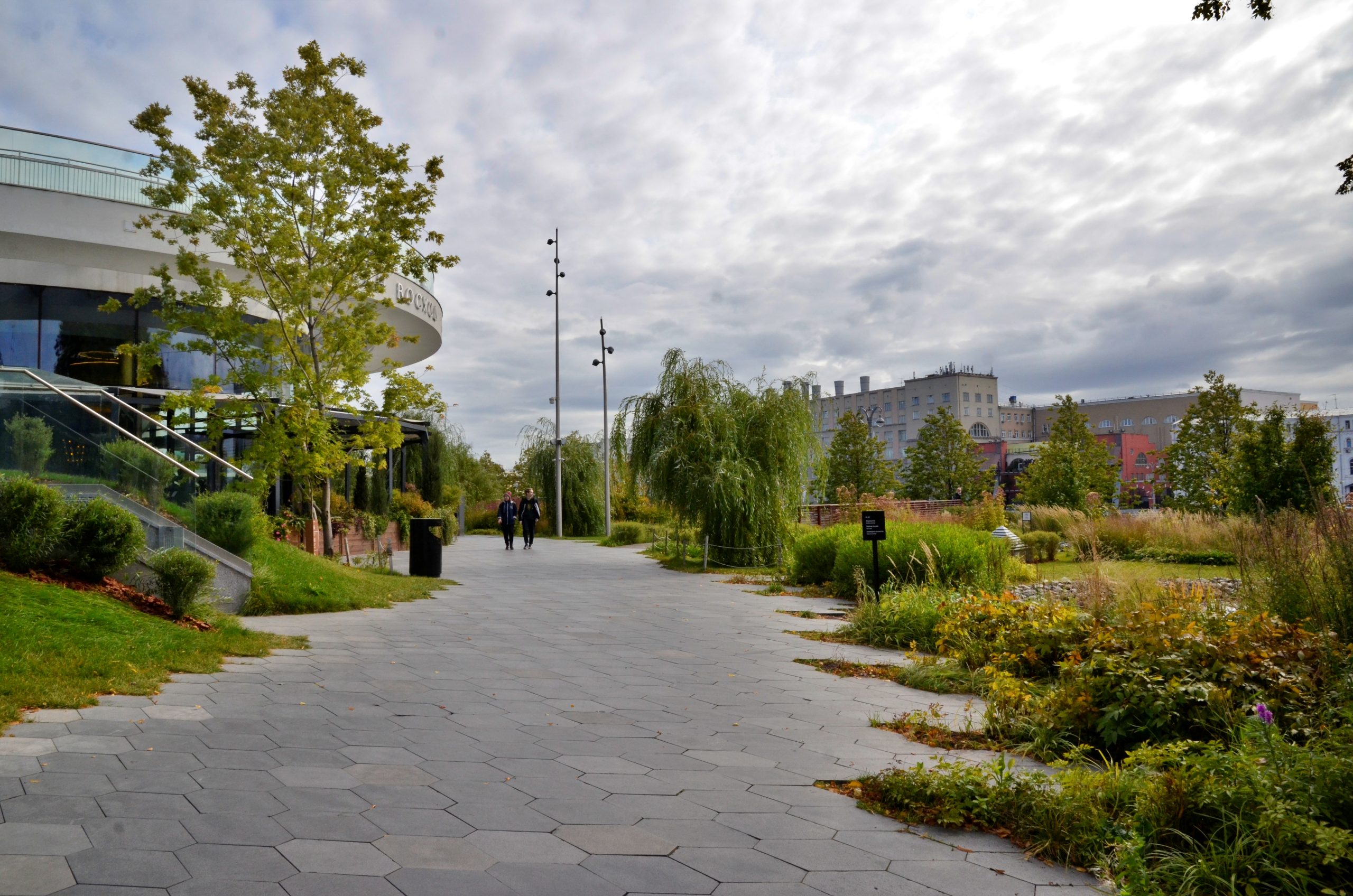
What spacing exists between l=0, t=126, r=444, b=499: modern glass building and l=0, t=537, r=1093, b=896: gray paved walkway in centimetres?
1365

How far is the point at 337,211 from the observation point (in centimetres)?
1442

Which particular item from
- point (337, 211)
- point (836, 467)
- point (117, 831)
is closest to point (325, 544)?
point (337, 211)

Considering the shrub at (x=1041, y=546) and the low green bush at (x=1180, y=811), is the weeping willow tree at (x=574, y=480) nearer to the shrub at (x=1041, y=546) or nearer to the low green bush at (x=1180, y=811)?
the shrub at (x=1041, y=546)

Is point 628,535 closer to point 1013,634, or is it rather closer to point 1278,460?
point 1278,460

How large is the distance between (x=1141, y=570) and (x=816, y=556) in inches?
240

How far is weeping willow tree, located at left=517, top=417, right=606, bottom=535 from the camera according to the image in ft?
121

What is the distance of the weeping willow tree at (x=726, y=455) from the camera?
18422 mm

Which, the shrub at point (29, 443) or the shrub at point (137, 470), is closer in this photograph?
the shrub at point (29, 443)

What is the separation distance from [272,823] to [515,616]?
24.4ft

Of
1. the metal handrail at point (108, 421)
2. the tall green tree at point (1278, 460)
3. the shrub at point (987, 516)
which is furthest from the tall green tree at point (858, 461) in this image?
the metal handrail at point (108, 421)

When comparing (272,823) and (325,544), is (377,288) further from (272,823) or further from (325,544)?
(272,823)

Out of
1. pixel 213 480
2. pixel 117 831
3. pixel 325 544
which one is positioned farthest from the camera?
pixel 325 544

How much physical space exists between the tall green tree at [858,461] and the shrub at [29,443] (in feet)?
118

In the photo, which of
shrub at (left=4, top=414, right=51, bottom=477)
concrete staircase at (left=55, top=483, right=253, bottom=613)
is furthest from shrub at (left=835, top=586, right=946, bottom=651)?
shrub at (left=4, top=414, right=51, bottom=477)
